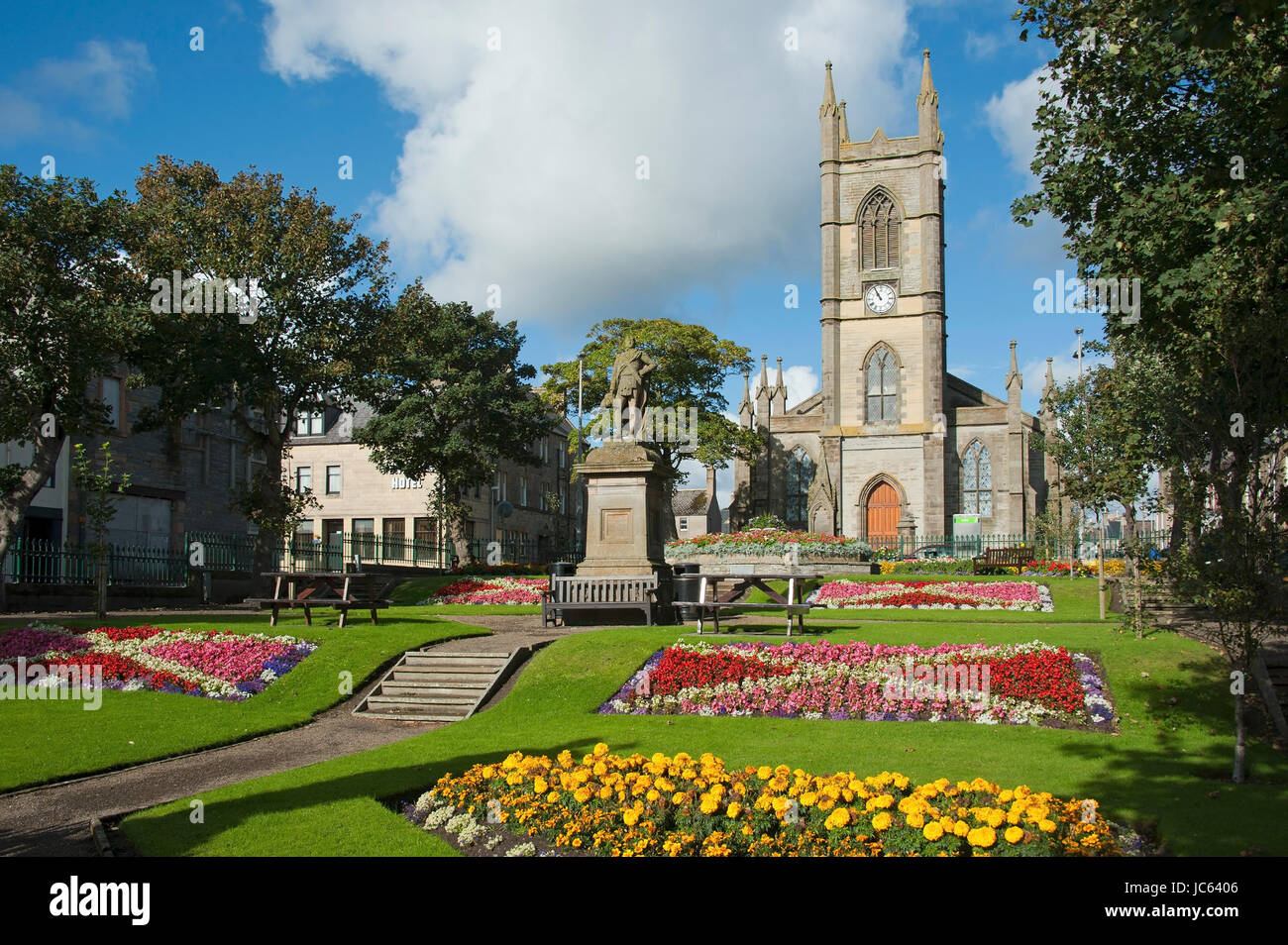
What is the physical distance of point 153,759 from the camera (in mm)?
10828

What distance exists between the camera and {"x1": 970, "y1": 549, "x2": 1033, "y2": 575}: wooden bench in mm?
34906

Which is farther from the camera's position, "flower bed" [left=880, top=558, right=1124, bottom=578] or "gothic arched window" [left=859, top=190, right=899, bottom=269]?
"gothic arched window" [left=859, top=190, right=899, bottom=269]

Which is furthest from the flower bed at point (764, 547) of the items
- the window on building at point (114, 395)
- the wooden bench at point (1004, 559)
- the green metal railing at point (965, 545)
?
the window on building at point (114, 395)

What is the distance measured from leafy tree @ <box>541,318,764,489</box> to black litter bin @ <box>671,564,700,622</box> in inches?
1139

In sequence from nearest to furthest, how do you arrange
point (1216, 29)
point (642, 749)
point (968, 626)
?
point (1216, 29) → point (642, 749) → point (968, 626)

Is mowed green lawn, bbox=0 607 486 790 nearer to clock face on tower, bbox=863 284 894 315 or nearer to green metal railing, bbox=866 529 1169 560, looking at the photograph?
green metal railing, bbox=866 529 1169 560

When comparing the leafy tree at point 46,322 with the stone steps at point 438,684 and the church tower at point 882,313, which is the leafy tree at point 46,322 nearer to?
the stone steps at point 438,684

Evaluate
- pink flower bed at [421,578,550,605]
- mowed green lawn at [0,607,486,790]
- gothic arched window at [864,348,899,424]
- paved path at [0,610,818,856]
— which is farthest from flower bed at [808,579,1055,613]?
gothic arched window at [864,348,899,424]

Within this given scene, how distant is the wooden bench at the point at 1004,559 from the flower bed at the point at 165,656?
84.5ft

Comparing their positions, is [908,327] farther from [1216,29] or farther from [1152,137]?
[1216,29]

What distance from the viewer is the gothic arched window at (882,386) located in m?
58.2

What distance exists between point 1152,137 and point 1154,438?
26.7ft
